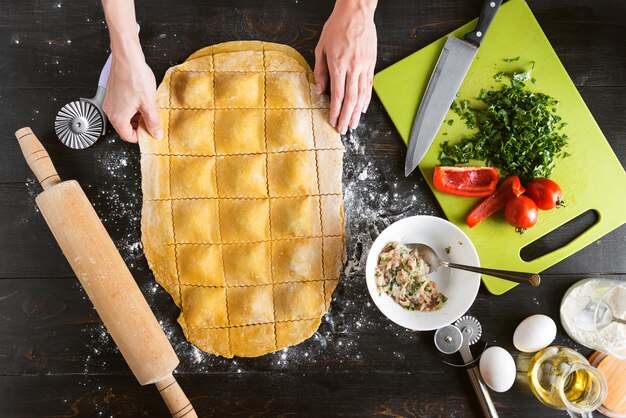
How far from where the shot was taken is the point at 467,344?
6.88ft

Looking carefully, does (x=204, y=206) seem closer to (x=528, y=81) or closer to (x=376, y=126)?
(x=376, y=126)

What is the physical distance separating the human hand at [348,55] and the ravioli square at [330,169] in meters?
0.16

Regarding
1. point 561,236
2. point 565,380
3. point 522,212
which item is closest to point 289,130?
point 522,212

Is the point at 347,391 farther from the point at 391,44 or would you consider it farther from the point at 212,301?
the point at 391,44

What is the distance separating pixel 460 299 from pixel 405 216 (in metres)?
0.40

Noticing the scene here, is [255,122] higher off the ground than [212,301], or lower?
higher

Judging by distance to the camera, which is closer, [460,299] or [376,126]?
[460,299]

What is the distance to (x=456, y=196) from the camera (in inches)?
83.7

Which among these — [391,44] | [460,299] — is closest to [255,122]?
[391,44]

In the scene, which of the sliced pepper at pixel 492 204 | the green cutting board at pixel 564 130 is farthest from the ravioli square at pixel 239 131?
the sliced pepper at pixel 492 204

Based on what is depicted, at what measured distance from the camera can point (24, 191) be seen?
2154 mm

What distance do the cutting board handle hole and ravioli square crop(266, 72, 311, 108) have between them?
1116mm

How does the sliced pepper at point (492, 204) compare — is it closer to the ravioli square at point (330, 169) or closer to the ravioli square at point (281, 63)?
the ravioli square at point (330, 169)

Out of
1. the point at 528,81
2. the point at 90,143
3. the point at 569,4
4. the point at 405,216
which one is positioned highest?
the point at 569,4
